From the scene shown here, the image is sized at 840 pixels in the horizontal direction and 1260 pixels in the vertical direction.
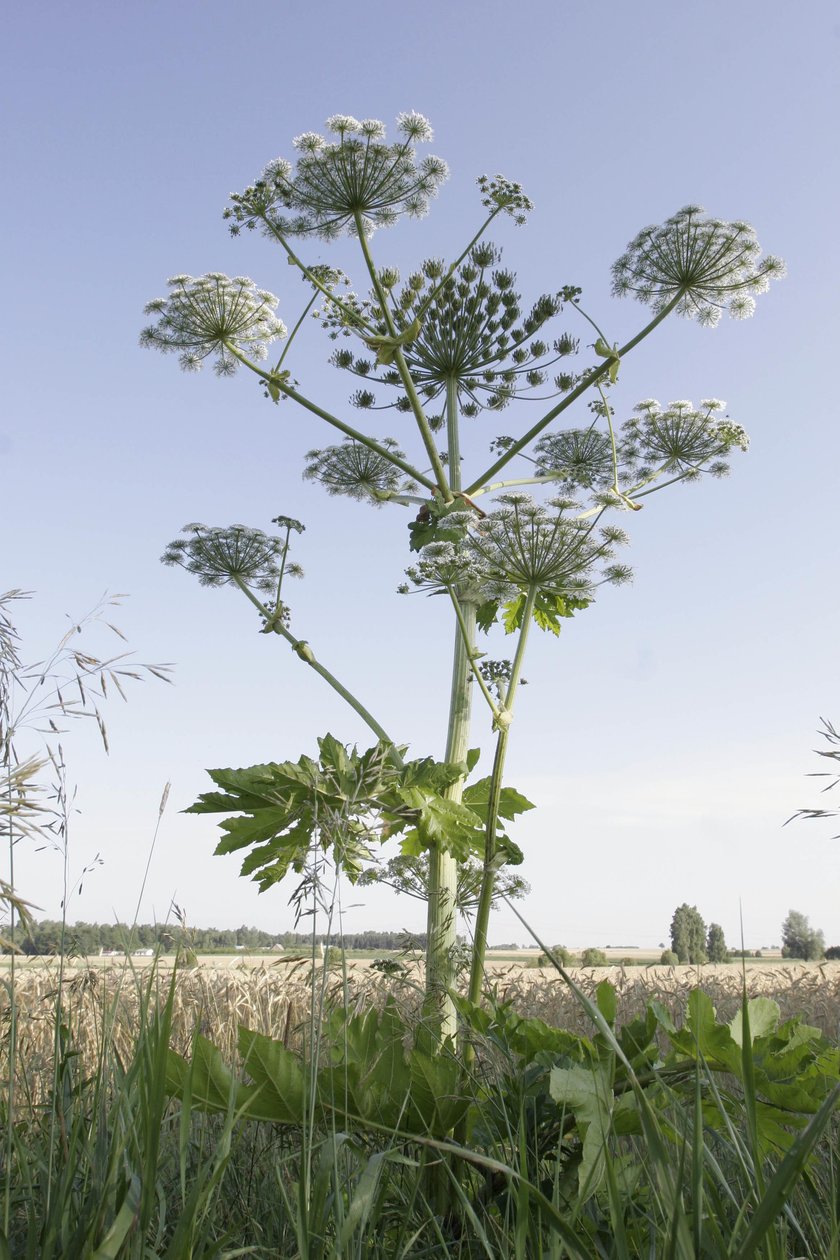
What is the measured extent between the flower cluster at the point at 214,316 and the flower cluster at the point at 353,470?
87 centimetres

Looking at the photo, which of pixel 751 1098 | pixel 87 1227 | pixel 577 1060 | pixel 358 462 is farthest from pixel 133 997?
pixel 751 1098

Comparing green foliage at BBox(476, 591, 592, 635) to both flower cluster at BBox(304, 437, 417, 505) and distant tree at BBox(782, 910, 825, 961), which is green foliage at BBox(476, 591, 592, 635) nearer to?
flower cluster at BBox(304, 437, 417, 505)

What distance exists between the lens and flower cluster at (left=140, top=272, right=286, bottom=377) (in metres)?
6.91

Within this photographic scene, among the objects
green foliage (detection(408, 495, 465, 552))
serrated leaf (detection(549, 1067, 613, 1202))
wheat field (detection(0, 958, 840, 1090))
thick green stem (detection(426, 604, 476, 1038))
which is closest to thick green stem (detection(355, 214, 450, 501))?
green foliage (detection(408, 495, 465, 552))

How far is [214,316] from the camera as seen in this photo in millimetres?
6965

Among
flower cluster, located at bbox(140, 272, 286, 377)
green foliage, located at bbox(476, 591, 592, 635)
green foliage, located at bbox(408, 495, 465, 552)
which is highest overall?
flower cluster, located at bbox(140, 272, 286, 377)

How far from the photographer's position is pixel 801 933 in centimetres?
5781

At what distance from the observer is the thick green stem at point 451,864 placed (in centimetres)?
368

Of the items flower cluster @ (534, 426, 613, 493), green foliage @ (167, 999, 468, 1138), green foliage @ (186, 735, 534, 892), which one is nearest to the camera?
green foliage @ (167, 999, 468, 1138)

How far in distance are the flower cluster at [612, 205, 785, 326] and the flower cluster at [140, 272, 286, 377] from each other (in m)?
2.55

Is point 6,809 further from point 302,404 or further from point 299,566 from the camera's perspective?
point 299,566

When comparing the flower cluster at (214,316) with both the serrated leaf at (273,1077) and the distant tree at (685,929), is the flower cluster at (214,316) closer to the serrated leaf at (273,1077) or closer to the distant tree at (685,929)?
the serrated leaf at (273,1077)

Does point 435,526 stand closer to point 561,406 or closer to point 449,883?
point 561,406

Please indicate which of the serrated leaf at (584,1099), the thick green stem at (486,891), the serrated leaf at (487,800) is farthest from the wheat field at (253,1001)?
the serrated leaf at (584,1099)
